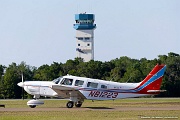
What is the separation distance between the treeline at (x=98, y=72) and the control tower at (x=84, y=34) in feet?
211

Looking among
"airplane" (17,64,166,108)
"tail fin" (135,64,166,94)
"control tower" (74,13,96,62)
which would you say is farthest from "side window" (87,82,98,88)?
"control tower" (74,13,96,62)

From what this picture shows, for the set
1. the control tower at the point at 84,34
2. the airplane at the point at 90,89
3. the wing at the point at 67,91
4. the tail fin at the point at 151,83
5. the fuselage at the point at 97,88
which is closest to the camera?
the wing at the point at 67,91

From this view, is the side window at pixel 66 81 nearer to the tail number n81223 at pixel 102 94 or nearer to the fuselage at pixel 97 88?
the fuselage at pixel 97 88

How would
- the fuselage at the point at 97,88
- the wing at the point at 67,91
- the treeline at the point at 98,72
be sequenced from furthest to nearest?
the treeline at the point at 98,72, the fuselage at the point at 97,88, the wing at the point at 67,91

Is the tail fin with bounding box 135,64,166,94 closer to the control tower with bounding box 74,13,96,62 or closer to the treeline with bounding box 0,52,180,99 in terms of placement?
the treeline with bounding box 0,52,180,99

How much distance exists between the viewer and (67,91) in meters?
40.2

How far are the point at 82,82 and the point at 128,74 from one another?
3794 cm

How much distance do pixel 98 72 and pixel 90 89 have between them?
45.3m

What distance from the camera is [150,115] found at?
31.4 metres

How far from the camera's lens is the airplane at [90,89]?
4009cm

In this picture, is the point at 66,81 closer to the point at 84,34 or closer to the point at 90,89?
the point at 90,89

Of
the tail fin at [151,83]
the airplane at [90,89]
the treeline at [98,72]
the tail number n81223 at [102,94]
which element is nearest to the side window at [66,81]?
the airplane at [90,89]

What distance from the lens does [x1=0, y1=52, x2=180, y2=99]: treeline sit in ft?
243

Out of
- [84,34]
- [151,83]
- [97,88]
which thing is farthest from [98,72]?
[84,34]
